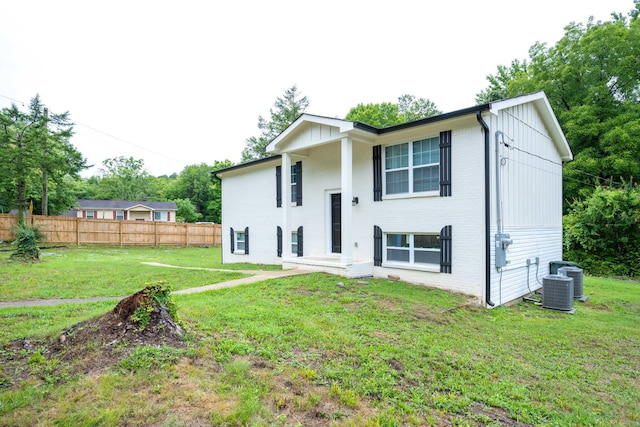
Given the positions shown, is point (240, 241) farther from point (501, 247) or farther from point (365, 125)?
point (501, 247)

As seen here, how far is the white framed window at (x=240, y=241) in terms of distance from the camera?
14.2m

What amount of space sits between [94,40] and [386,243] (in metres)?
12.2

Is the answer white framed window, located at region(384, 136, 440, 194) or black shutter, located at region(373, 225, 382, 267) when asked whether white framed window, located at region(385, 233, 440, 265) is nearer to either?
black shutter, located at region(373, 225, 382, 267)

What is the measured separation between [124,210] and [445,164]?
132ft

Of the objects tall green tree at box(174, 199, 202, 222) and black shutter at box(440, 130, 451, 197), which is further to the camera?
tall green tree at box(174, 199, 202, 222)

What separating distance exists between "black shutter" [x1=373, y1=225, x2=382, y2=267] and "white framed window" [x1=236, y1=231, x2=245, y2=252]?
267 inches

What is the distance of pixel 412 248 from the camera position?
880cm

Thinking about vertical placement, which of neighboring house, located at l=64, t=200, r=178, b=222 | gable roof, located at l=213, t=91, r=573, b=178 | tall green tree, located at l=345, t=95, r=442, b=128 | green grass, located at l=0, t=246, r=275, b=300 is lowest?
green grass, located at l=0, t=246, r=275, b=300

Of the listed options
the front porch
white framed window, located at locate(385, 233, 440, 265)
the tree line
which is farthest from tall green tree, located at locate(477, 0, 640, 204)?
the front porch

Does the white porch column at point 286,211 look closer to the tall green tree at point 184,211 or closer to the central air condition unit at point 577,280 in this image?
the central air condition unit at point 577,280

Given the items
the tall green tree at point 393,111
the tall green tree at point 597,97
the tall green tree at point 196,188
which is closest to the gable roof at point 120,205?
the tall green tree at point 196,188

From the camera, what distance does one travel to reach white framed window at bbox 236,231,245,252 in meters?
14.2

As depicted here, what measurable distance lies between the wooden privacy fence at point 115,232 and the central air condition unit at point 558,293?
22.0 meters

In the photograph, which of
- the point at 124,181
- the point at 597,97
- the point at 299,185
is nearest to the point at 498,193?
the point at 299,185
